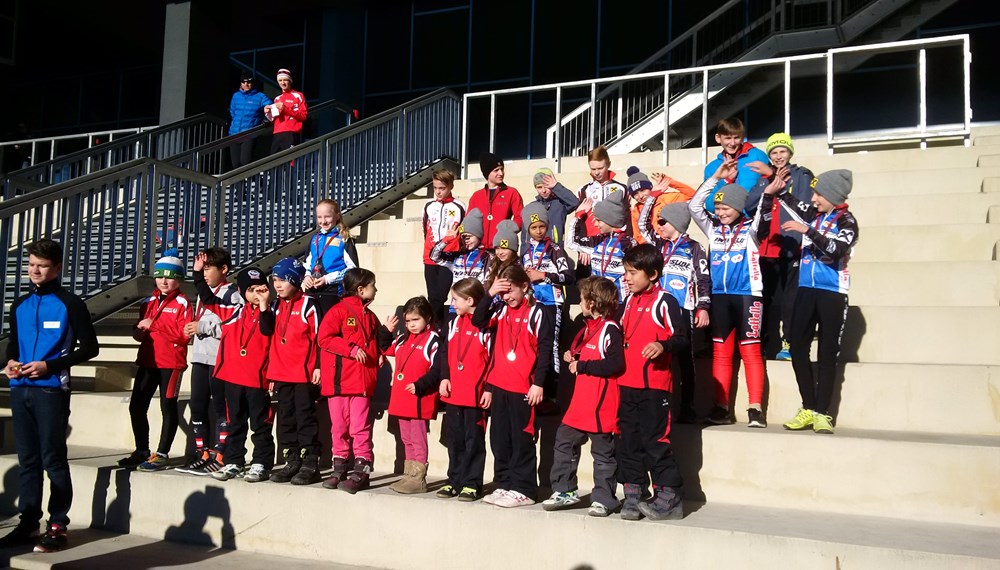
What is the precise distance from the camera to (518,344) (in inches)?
241

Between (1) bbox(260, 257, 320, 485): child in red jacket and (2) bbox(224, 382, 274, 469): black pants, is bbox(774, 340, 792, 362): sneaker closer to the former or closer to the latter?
(1) bbox(260, 257, 320, 485): child in red jacket

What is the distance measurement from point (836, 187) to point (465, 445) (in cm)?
316

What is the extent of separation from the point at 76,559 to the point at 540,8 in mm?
15411

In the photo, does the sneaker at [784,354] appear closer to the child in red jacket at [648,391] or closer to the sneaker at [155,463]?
the child in red jacket at [648,391]

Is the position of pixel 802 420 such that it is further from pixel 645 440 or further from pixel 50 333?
pixel 50 333

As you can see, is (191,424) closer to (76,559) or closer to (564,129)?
(76,559)

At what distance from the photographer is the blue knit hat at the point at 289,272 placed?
7.04 m

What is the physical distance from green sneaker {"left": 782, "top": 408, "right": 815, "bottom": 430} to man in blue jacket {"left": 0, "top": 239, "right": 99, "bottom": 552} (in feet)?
16.0

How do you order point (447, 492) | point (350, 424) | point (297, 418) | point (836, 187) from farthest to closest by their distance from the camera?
point (297, 418) → point (350, 424) → point (836, 187) → point (447, 492)

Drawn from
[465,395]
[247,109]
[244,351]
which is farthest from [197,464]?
[247,109]

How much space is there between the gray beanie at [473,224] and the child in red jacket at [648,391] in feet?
6.56

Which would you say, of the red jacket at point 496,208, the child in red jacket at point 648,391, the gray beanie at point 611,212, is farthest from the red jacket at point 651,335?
the red jacket at point 496,208

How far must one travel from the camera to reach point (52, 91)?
25156 millimetres

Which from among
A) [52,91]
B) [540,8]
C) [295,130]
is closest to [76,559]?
[295,130]
